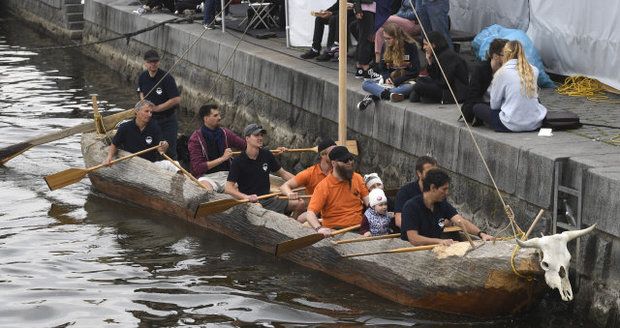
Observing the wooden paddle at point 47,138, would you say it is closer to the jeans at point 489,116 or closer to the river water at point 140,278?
the river water at point 140,278

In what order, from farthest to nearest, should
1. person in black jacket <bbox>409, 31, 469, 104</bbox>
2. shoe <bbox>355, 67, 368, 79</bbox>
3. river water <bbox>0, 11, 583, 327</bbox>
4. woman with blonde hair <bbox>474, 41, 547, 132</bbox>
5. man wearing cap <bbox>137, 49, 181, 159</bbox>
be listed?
shoe <bbox>355, 67, 368, 79</bbox>
man wearing cap <bbox>137, 49, 181, 159</bbox>
person in black jacket <bbox>409, 31, 469, 104</bbox>
woman with blonde hair <bbox>474, 41, 547, 132</bbox>
river water <bbox>0, 11, 583, 327</bbox>

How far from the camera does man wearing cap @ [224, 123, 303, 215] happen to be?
14.7 meters

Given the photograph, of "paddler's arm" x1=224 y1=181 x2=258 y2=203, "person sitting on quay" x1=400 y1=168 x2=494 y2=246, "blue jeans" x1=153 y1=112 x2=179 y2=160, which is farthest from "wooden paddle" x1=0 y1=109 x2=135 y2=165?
"person sitting on quay" x1=400 y1=168 x2=494 y2=246

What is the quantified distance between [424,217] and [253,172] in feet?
10.3

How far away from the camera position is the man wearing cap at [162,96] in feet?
57.4

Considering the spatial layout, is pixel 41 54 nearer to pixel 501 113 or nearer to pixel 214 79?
pixel 214 79

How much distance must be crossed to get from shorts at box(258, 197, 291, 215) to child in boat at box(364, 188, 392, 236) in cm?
175

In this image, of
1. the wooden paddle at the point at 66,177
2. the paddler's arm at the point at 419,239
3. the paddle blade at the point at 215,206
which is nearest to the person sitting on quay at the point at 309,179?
the paddle blade at the point at 215,206

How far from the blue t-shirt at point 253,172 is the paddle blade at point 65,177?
2.93 metres

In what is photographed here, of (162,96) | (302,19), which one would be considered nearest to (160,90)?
(162,96)

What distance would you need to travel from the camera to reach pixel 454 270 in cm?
1171

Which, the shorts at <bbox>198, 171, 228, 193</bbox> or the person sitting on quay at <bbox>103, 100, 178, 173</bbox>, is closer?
the shorts at <bbox>198, 171, 228, 193</bbox>

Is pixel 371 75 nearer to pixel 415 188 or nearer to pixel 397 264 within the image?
pixel 415 188

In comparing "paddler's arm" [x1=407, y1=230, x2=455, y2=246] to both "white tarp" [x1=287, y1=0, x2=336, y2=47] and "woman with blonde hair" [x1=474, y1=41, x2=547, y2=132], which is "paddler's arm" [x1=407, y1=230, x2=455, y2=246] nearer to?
"woman with blonde hair" [x1=474, y1=41, x2=547, y2=132]
